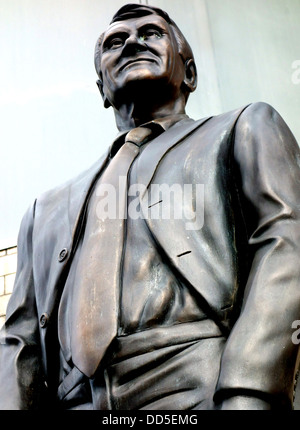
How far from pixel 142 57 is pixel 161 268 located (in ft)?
2.51

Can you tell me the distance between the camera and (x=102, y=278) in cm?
230

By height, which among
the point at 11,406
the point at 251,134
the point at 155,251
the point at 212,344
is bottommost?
the point at 11,406

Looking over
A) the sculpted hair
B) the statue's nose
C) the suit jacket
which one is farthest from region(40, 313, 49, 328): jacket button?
the sculpted hair

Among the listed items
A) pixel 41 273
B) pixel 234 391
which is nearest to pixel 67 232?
pixel 41 273

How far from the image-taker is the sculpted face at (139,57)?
110 inches

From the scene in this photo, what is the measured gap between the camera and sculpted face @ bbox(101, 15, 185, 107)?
110 inches

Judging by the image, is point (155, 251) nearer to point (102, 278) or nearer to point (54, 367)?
point (102, 278)

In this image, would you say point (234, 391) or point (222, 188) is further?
point (222, 188)

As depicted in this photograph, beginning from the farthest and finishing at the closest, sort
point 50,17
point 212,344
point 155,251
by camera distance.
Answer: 1. point 50,17
2. point 155,251
3. point 212,344

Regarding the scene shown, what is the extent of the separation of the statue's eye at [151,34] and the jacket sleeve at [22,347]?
24.7 inches

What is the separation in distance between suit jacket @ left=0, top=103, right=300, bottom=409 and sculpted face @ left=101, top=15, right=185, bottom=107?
0.19 metres

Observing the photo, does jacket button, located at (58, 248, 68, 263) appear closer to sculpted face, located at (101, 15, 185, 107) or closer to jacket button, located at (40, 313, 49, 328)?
jacket button, located at (40, 313, 49, 328)

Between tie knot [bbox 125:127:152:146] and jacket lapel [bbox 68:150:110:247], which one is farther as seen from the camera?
tie knot [bbox 125:127:152:146]
